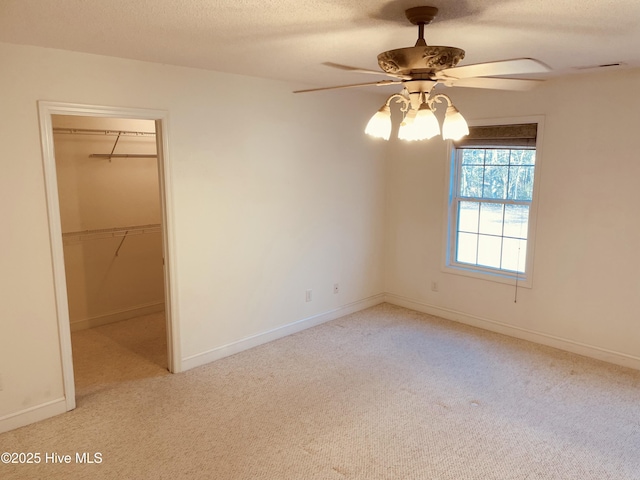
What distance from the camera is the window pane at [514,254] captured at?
4.38 metres

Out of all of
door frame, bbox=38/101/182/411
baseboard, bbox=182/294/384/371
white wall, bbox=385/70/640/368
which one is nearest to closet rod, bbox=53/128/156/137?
door frame, bbox=38/101/182/411

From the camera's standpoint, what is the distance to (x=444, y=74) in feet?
6.51

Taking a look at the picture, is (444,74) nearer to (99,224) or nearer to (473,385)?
(473,385)

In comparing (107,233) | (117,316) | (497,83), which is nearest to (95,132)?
(107,233)

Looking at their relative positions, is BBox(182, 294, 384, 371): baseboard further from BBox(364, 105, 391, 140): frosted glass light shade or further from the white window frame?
BBox(364, 105, 391, 140): frosted glass light shade

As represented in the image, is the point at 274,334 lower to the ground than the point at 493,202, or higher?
lower

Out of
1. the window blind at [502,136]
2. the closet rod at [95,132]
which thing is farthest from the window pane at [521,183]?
the closet rod at [95,132]

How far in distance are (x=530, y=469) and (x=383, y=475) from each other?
827 mm

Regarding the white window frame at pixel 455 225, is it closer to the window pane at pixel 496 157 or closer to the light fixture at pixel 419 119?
the window pane at pixel 496 157

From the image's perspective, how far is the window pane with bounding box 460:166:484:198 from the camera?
4.61m

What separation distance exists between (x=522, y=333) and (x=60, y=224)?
4015 mm

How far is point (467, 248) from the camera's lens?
480 cm

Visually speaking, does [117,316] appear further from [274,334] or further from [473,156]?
[473,156]

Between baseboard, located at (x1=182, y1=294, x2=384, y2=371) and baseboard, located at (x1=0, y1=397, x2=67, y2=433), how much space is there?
0.90 metres
